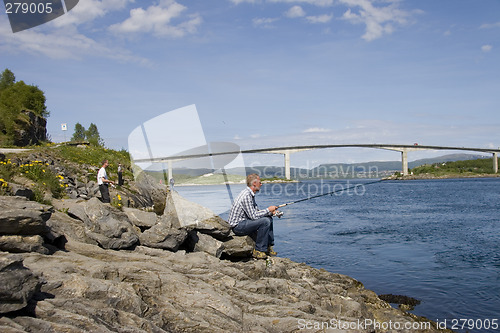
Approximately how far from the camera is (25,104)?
93.3ft

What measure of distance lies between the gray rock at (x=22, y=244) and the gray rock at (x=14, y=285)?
2.04 m

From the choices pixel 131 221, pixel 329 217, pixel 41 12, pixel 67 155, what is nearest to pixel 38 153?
pixel 67 155

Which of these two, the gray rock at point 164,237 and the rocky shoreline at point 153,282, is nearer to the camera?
the rocky shoreline at point 153,282

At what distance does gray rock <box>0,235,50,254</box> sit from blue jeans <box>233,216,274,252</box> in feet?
13.2

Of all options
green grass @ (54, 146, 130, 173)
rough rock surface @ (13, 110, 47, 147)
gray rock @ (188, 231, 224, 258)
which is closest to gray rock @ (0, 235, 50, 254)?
gray rock @ (188, 231, 224, 258)

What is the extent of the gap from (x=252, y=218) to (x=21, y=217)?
4.45 metres

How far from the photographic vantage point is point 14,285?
4.22m

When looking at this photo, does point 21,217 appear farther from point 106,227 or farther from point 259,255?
point 259,255

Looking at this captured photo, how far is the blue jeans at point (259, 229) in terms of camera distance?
9.02 meters

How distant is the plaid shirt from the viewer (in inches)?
351

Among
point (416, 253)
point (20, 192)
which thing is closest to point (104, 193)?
point (20, 192)

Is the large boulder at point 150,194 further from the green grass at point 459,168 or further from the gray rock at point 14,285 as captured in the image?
the green grass at point 459,168

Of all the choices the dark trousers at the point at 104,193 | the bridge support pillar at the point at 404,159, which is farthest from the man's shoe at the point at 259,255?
the bridge support pillar at the point at 404,159

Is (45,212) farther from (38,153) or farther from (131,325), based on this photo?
(38,153)
